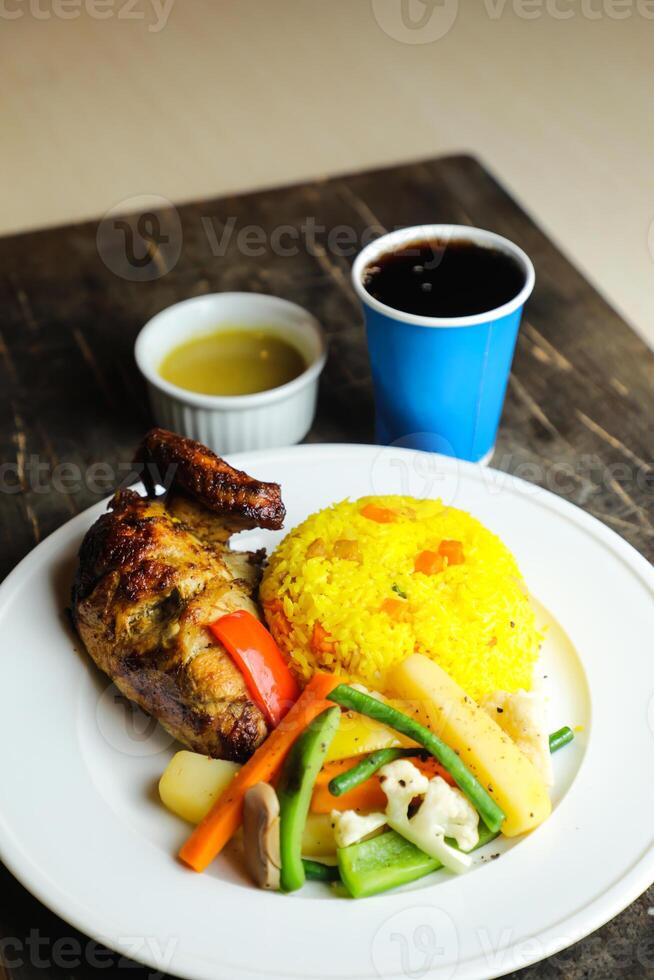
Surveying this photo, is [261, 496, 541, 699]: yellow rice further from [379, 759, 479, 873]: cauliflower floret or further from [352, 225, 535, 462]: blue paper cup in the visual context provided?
[352, 225, 535, 462]: blue paper cup

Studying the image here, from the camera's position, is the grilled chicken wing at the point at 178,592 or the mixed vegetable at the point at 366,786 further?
the grilled chicken wing at the point at 178,592

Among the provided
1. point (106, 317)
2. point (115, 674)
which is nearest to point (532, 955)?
point (115, 674)

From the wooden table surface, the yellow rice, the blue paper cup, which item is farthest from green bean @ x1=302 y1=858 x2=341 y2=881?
the blue paper cup

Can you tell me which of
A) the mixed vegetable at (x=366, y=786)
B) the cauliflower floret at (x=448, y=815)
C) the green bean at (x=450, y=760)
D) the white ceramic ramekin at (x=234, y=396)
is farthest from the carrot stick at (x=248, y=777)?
the white ceramic ramekin at (x=234, y=396)

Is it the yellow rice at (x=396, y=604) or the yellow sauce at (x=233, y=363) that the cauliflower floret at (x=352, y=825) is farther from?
the yellow sauce at (x=233, y=363)

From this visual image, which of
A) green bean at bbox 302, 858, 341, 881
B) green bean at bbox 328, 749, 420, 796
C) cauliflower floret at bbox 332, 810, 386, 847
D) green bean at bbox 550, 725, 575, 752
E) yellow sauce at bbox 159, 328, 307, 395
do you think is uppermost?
green bean at bbox 328, 749, 420, 796

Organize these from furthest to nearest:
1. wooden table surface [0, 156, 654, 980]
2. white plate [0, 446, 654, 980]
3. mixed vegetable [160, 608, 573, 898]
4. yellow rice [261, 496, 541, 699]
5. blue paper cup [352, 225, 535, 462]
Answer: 1. wooden table surface [0, 156, 654, 980]
2. blue paper cup [352, 225, 535, 462]
3. yellow rice [261, 496, 541, 699]
4. mixed vegetable [160, 608, 573, 898]
5. white plate [0, 446, 654, 980]
